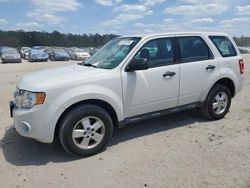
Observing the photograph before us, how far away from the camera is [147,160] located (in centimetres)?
435

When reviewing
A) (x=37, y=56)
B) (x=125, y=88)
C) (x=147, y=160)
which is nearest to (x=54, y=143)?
(x=125, y=88)

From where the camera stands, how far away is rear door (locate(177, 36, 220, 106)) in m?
5.47

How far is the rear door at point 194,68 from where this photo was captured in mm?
5473

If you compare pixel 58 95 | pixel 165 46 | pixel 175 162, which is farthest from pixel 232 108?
pixel 58 95

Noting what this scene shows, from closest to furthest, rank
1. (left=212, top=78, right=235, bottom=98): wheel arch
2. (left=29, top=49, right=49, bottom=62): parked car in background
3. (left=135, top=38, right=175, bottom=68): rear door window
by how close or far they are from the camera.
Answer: (left=135, top=38, right=175, bottom=68): rear door window → (left=212, top=78, right=235, bottom=98): wheel arch → (left=29, top=49, right=49, bottom=62): parked car in background

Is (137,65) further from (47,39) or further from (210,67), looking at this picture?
(47,39)

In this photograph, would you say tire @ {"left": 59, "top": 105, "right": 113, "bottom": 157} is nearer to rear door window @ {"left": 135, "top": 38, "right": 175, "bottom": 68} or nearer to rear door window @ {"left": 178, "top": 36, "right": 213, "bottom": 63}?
rear door window @ {"left": 135, "top": 38, "right": 175, "bottom": 68}

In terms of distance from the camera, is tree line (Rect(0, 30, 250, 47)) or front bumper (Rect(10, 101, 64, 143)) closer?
front bumper (Rect(10, 101, 64, 143))

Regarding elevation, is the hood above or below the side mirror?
below

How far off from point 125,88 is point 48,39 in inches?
3409

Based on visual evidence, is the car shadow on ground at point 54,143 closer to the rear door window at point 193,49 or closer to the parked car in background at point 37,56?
the rear door window at point 193,49

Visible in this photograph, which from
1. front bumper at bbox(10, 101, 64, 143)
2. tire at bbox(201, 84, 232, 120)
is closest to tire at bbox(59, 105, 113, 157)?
front bumper at bbox(10, 101, 64, 143)

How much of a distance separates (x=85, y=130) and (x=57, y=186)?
40.2 inches

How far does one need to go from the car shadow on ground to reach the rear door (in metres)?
0.67
